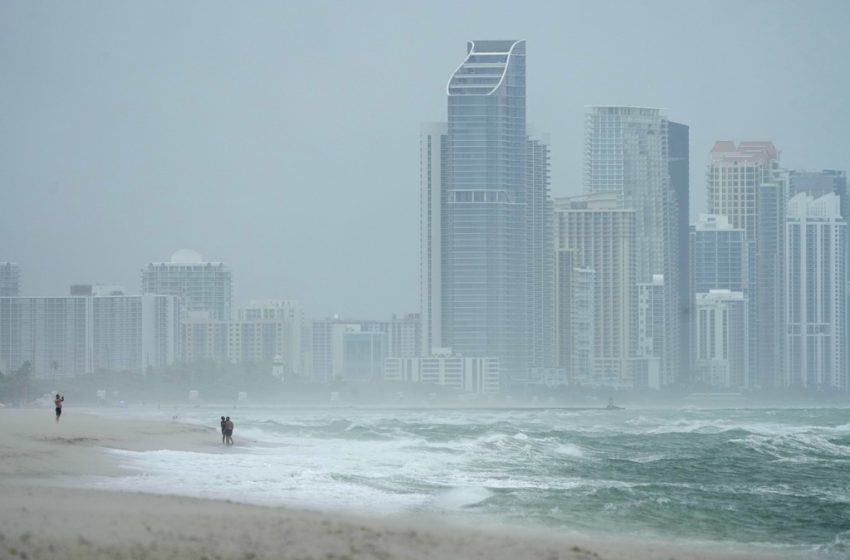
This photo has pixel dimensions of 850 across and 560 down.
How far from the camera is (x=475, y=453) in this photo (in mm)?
51031

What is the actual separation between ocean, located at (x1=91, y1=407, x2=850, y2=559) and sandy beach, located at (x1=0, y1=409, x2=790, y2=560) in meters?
2.06

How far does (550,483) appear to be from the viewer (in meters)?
37.2

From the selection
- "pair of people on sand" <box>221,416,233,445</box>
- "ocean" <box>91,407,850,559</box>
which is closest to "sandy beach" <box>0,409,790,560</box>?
"ocean" <box>91,407,850,559</box>

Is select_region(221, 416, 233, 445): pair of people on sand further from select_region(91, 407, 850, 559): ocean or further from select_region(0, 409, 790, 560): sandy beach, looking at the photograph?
select_region(0, 409, 790, 560): sandy beach

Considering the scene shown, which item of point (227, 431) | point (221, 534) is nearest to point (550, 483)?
point (227, 431)

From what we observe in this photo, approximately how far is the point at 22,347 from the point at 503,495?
577 feet

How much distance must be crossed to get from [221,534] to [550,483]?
62.8 ft

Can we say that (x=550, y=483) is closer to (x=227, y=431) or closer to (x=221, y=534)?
(x=227, y=431)

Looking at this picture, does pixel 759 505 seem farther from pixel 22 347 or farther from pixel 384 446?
pixel 22 347

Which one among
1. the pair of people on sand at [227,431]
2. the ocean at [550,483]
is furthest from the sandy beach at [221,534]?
the pair of people on sand at [227,431]

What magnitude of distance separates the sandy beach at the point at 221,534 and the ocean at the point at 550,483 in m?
2.06

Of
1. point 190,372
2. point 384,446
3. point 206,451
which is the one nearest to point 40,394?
point 190,372

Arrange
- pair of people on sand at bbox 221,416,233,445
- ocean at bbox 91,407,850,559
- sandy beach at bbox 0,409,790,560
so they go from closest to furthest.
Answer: sandy beach at bbox 0,409,790,560 < ocean at bbox 91,407,850,559 < pair of people on sand at bbox 221,416,233,445

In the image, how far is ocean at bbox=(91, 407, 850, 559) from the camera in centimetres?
2747
